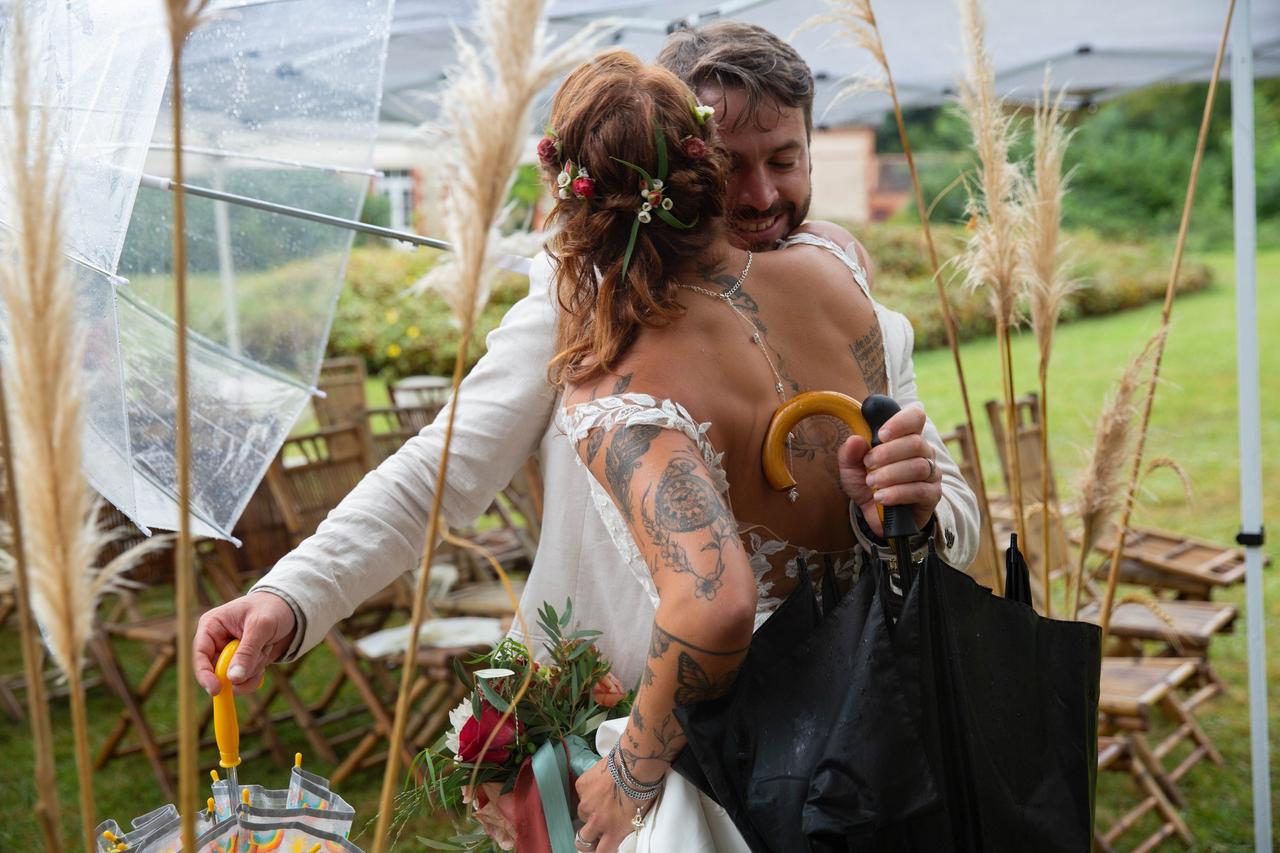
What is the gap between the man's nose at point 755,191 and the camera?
66.9 inches

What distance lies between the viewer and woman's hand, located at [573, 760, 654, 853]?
145 cm

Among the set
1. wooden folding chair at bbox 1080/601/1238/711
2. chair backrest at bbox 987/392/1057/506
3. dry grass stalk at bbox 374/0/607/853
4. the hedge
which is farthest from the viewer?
the hedge

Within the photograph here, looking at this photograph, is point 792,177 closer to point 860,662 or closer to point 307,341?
point 860,662

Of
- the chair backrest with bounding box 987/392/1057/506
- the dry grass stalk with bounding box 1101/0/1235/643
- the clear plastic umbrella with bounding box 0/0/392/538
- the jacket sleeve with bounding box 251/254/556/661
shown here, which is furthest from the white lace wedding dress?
the chair backrest with bounding box 987/392/1057/506

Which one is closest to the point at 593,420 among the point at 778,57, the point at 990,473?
the point at 778,57

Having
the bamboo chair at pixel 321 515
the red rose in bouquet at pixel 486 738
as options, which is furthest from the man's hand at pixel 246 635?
the bamboo chair at pixel 321 515

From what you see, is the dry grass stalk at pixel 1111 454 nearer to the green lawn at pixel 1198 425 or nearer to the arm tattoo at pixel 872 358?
the green lawn at pixel 1198 425

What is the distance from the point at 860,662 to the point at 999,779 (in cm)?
22

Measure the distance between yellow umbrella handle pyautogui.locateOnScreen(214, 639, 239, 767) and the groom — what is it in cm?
10

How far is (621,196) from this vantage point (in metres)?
1.42

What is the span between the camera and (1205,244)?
2202 cm

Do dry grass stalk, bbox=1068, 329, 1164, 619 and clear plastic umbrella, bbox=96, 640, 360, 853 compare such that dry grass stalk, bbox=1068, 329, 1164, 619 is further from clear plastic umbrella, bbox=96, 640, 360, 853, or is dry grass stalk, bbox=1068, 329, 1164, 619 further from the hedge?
the hedge

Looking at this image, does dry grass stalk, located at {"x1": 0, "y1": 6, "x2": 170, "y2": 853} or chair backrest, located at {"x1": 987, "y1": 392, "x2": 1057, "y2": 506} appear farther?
chair backrest, located at {"x1": 987, "y1": 392, "x2": 1057, "y2": 506}

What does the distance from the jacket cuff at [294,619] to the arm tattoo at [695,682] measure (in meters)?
0.52
